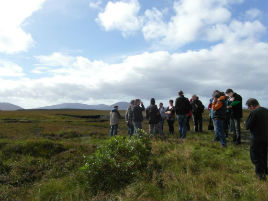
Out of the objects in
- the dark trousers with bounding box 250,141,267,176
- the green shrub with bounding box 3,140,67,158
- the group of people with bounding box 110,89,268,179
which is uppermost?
the group of people with bounding box 110,89,268,179

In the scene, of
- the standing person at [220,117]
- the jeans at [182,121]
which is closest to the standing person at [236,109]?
the standing person at [220,117]

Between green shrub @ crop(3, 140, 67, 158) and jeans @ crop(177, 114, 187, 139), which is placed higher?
jeans @ crop(177, 114, 187, 139)

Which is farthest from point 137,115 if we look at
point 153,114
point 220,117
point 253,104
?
point 253,104

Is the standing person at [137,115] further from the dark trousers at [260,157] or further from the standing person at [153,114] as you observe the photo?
the dark trousers at [260,157]

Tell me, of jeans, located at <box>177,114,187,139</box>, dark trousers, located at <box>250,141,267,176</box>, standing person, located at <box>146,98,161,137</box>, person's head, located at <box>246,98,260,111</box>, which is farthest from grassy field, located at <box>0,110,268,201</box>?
standing person, located at <box>146,98,161,137</box>

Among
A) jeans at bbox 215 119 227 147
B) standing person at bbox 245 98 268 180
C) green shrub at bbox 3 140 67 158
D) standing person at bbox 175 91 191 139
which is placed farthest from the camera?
standing person at bbox 175 91 191 139

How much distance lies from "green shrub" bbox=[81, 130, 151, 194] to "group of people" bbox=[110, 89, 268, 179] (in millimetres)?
3546

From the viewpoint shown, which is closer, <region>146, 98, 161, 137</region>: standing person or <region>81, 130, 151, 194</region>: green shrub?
<region>81, 130, 151, 194</region>: green shrub

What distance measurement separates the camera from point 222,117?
9.08 metres

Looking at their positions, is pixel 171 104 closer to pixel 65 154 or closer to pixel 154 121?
pixel 154 121

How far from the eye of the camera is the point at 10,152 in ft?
34.9

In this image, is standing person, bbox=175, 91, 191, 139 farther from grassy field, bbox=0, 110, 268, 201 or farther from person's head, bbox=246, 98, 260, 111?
person's head, bbox=246, 98, 260, 111

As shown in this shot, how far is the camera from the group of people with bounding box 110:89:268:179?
18.5ft

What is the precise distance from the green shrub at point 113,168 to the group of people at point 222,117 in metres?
3.55
